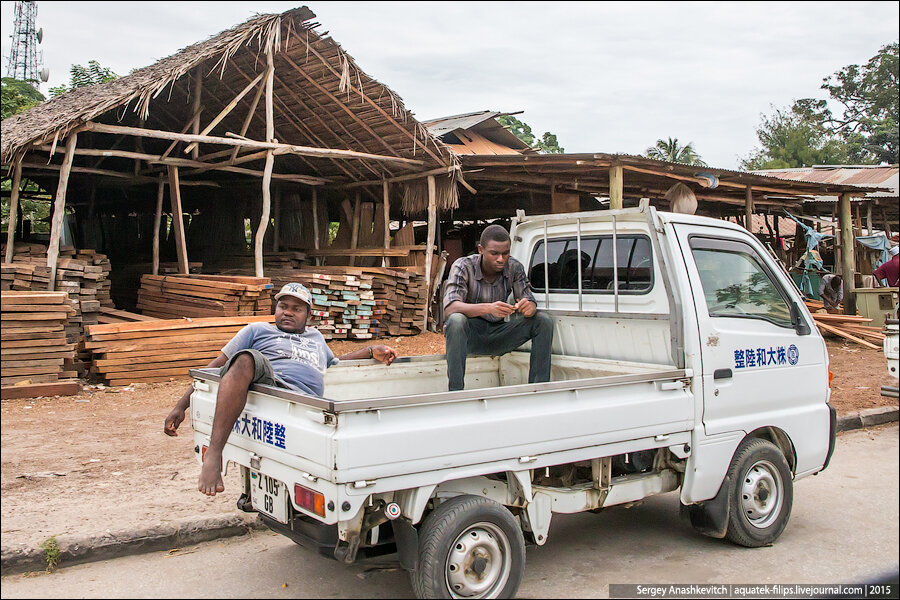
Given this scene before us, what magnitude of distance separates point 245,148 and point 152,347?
5.75 metres

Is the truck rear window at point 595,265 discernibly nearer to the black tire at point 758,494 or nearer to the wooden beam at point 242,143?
the black tire at point 758,494

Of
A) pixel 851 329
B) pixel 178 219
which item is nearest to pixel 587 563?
pixel 178 219

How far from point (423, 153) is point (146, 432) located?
8.13 meters

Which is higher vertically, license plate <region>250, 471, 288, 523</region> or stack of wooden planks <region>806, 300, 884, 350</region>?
stack of wooden planks <region>806, 300, 884, 350</region>

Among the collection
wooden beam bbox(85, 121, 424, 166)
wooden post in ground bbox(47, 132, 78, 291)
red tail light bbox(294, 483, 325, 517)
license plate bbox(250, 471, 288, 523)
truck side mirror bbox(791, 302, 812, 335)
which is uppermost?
wooden beam bbox(85, 121, 424, 166)

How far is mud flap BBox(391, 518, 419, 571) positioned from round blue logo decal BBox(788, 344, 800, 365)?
2860mm

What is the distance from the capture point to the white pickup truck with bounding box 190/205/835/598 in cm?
355

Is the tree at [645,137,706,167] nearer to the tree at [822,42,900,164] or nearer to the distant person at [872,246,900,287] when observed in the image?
the tree at [822,42,900,164]

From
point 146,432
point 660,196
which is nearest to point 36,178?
point 146,432

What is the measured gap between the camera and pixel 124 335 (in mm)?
10070

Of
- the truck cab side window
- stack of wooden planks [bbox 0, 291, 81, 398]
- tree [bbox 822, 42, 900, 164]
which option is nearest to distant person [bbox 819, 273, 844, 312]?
the truck cab side window

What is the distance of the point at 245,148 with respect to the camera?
14.8 meters

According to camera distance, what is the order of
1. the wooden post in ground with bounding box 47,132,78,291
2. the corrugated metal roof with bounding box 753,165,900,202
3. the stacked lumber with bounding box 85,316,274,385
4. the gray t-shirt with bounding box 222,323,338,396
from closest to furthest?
the gray t-shirt with bounding box 222,323,338,396 → the stacked lumber with bounding box 85,316,274,385 → the wooden post in ground with bounding box 47,132,78,291 → the corrugated metal roof with bounding box 753,165,900,202

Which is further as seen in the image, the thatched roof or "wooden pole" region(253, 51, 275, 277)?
"wooden pole" region(253, 51, 275, 277)
